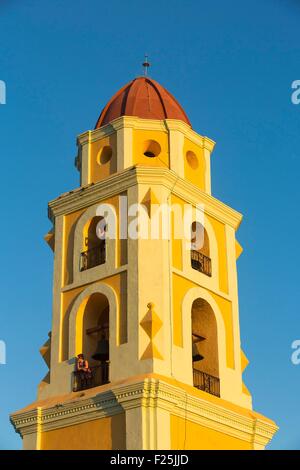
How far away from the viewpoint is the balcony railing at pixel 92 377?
84.4 ft

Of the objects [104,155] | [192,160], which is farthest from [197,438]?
[104,155]

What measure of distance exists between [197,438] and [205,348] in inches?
113

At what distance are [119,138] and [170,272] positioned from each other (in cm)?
420

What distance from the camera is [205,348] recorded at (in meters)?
27.2

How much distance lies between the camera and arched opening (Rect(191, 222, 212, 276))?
27672 millimetres

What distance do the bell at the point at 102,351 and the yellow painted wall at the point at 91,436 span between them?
1.73m

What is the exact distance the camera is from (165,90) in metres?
30.4

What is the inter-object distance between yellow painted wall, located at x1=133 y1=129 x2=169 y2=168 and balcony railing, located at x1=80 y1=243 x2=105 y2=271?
2399 millimetres

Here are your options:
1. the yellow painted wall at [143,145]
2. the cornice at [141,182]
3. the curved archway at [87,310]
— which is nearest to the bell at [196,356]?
the curved archway at [87,310]

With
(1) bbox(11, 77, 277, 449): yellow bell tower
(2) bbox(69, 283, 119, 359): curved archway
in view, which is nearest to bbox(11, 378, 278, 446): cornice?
(1) bbox(11, 77, 277, 449): yellow bell tower

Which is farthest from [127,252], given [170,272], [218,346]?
[218,346]

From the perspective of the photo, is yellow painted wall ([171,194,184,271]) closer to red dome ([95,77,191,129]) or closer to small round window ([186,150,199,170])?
small round window ([186,150,199,170])

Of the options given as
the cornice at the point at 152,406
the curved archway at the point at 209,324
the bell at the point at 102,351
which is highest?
the curved archway at the point at 209,324

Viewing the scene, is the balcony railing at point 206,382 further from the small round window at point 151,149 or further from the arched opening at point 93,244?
the small round window at point 151,149
